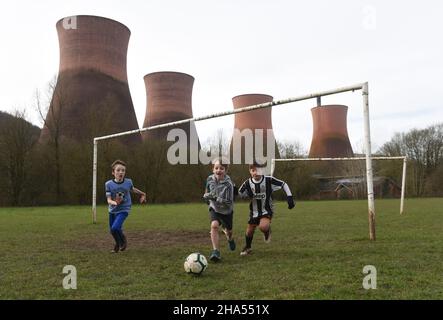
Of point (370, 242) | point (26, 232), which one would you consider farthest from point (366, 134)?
point (26, 232)

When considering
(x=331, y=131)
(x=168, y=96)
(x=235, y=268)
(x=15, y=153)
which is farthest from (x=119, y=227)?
(x=331, y=131)

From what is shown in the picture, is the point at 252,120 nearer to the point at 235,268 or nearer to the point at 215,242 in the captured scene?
the point at 215,242

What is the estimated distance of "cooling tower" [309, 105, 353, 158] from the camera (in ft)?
152

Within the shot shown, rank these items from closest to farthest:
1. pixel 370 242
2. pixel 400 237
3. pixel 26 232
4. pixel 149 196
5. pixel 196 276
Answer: pixel 196 276 → pixel 370 242 → pixel 400 237 → pixel 26 232 → pixel 149 196

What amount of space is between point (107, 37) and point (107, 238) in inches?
941

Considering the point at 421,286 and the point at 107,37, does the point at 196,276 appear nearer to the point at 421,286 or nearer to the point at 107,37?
the point at 421,286

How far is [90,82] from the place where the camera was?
104 ft

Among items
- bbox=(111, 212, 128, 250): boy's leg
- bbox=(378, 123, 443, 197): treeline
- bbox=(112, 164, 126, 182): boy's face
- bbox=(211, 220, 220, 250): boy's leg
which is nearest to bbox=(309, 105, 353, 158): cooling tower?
bbox=(378, 123, 443, 197): treeline

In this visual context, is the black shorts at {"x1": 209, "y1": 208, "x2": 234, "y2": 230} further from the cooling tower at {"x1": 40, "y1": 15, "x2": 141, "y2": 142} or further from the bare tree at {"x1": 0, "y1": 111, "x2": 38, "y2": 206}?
the bare tree at {"x1": 0, "y1": 111, "x2": 38, "y2": 206}

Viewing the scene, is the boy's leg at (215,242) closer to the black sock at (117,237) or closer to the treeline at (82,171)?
the black sock at (117,237)

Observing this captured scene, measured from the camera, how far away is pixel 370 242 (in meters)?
7.35

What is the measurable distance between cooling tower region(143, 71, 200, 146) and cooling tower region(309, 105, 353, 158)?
15.5 m

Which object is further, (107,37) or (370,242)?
(107,37)

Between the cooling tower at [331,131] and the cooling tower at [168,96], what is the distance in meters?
15.5
